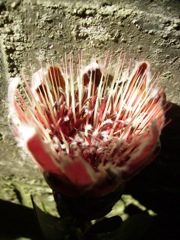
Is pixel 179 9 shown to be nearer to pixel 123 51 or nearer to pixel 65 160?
pixel 123 51

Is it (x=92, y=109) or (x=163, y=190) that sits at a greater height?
(x=92, y=109)

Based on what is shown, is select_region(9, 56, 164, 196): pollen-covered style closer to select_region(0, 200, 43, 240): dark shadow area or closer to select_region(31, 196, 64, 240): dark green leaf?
select_region(31, 196, 64, 240): dark green leaf

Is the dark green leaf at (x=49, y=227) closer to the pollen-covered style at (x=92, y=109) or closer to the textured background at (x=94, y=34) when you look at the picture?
the pollen-covered style at (x=92, y=109)

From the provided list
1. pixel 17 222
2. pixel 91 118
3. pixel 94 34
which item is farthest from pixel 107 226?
pixel 94 34

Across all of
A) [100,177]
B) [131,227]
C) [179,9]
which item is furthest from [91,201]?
[179,9]

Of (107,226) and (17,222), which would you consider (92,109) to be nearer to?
(107,226)
